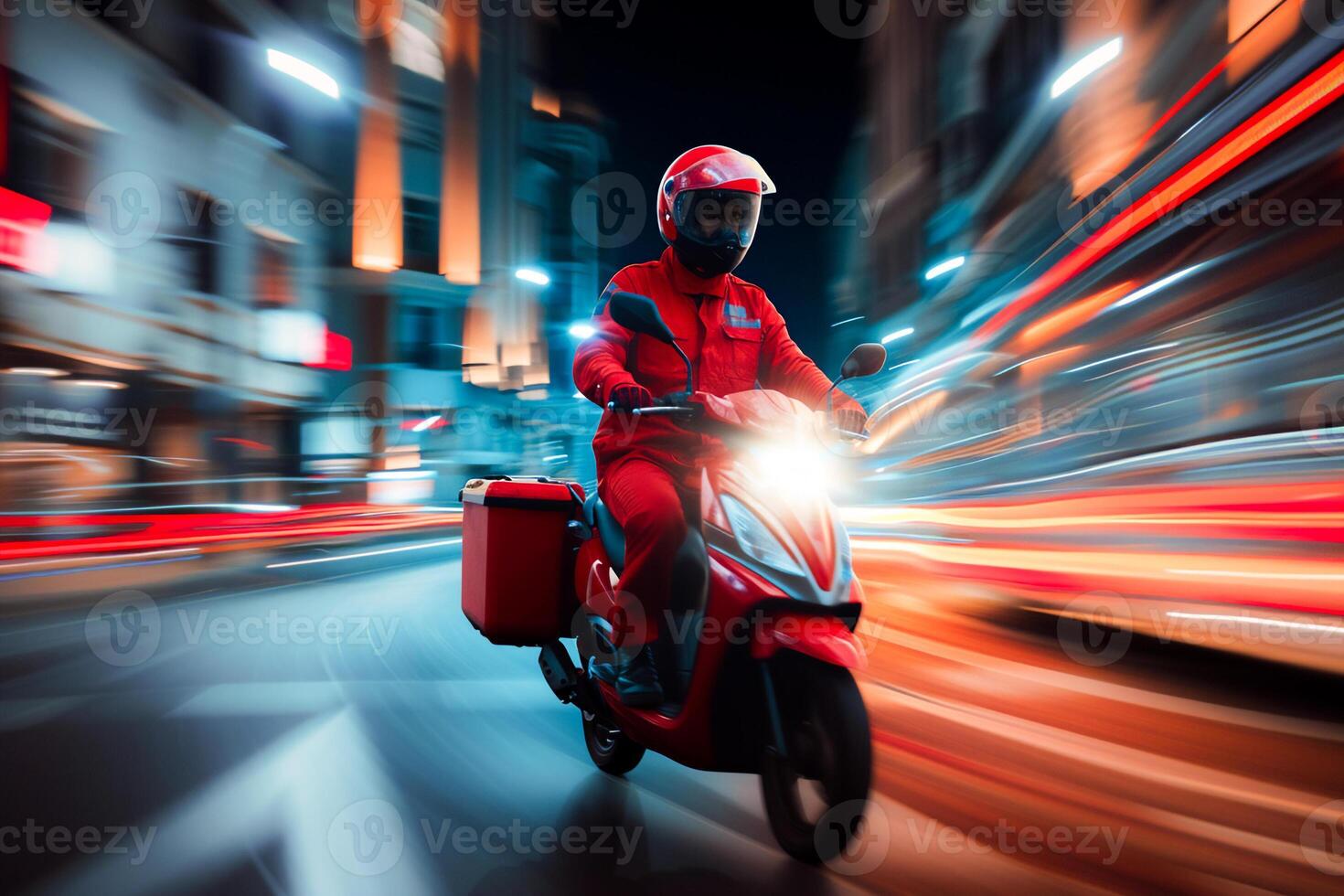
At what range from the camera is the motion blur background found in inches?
152

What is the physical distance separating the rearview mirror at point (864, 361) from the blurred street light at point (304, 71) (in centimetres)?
2905

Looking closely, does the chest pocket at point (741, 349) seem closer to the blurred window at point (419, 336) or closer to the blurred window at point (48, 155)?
Result: the blurred window at point (48, 155)

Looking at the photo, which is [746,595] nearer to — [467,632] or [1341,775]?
[1341,775]

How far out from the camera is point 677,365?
405 cm

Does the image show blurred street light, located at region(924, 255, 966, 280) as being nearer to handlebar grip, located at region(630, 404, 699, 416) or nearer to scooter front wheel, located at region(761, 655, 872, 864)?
handlebar grip, located at region(630, 404, 699, 416)

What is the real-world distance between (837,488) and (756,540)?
57 cm

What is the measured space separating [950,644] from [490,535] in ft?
14.2

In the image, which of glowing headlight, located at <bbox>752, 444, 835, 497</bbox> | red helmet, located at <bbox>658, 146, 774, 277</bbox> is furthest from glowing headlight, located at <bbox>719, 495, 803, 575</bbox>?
red helmet, located at <bbox>658, 146, 774, 277</bbox>

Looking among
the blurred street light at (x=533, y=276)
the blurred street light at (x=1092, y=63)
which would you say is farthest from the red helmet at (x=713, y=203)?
the blurred street light at (x=533, y=276)

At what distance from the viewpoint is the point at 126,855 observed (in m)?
3.27

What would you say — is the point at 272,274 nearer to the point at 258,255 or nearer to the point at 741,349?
the point at 258,255

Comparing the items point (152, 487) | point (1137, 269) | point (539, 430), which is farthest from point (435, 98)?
point (1137, 269)

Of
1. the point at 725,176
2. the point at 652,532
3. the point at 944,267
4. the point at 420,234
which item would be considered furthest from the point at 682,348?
the point at 944,267

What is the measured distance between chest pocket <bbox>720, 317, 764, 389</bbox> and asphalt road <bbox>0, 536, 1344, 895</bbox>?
1565mm
